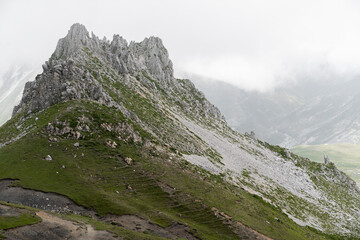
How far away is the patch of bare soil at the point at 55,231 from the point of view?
43.1m

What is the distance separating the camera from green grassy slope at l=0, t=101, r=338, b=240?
63.7m

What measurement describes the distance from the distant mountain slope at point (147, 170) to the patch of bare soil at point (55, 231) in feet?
15.7

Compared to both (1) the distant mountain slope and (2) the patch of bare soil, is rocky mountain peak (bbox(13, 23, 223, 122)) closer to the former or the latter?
(1) the distant mountain slope

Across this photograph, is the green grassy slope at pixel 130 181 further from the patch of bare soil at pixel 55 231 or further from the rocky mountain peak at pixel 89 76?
the rocky mountain peak at pixel 89 76

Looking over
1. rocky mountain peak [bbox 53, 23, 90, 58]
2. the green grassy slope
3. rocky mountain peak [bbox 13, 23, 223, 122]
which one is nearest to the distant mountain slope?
the green grassy slope

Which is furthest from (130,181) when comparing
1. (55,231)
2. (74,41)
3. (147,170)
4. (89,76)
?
(74,41)

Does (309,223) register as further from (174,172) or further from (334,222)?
(174,172)

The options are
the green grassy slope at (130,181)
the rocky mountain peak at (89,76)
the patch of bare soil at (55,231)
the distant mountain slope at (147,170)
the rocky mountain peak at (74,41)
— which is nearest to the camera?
the patch of bare soil at (55,231)

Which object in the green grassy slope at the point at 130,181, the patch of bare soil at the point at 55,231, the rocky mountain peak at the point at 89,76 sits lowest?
the patch of bare soil at the point at 55,231

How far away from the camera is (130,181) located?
73.6 metres

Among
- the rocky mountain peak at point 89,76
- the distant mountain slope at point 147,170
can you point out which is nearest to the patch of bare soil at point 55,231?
the distant mountain slope at point 147,170

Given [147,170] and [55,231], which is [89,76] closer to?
[147,170]

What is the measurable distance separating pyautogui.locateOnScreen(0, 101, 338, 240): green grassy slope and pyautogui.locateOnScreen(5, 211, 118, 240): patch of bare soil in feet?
34.6

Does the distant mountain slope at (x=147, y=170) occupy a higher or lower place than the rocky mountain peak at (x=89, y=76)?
lower
